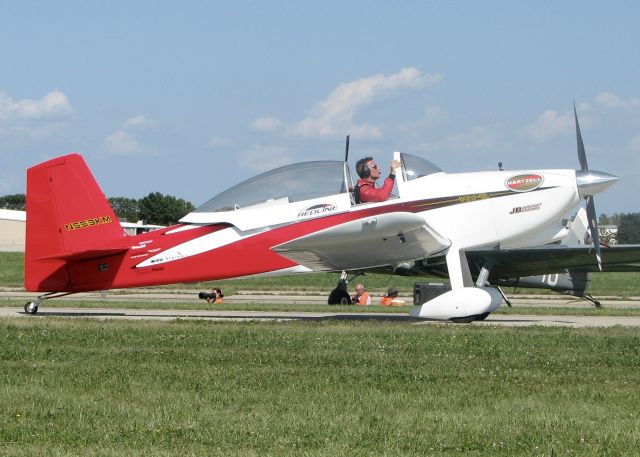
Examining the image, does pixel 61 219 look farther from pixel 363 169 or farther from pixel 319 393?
pixel 319 393

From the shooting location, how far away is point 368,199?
13.9 meters

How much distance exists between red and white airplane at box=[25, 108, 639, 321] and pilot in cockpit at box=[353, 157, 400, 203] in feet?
0.39

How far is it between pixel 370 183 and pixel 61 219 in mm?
5359

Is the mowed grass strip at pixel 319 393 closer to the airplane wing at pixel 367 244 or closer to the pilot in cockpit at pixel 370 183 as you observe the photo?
the airplane wing at pixel 367 244

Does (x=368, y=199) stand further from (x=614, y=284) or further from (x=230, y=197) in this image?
(x=614, y=284)

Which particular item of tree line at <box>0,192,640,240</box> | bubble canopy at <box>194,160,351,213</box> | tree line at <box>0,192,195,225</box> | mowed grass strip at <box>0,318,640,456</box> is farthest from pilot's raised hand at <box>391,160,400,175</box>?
tree line at <box>0,192,195,225</box>

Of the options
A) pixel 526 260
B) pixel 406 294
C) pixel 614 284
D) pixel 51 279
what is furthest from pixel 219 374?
pixel 614 284

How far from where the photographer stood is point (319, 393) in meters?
7.29

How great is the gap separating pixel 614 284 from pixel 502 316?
26374 mm

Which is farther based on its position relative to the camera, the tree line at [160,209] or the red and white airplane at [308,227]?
the tree line at [160,209]

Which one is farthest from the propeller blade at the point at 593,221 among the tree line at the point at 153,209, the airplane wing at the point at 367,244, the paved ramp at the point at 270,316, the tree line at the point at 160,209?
the tree line at the point at 160,209

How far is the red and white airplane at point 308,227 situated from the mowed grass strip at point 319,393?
215cm

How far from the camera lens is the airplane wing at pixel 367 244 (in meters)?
13.2

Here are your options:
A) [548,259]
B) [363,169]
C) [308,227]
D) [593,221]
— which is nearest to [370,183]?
[363,169]
